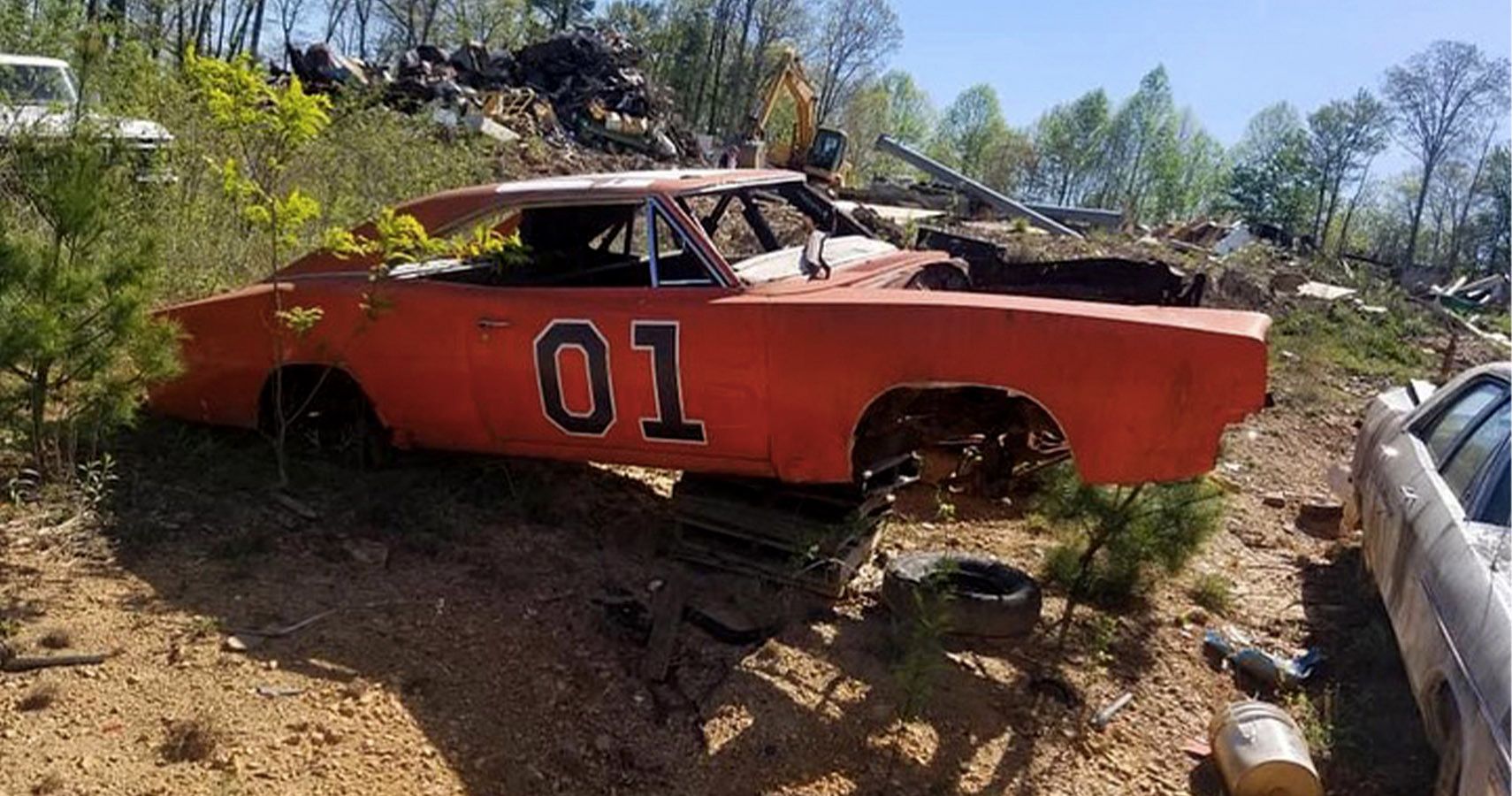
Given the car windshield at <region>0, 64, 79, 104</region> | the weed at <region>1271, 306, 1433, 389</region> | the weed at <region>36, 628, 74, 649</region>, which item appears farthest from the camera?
the weed at <region>1271, 306, 1433, 389</region>

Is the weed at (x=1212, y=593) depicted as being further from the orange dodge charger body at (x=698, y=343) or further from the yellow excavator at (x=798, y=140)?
the yellow excavator at (x=798, y=140)

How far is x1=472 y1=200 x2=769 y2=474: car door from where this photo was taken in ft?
12.9

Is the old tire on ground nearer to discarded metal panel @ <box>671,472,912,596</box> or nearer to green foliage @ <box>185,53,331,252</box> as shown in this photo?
discarded metal panel @ <box>671,472,912,596</box>

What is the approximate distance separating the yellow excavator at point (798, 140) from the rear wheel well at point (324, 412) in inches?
Answer: 685

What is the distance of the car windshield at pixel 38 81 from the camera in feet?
29.3

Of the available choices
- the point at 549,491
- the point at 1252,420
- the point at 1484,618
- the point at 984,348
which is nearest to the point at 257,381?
the point at 549,491

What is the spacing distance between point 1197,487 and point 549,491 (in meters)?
2.77

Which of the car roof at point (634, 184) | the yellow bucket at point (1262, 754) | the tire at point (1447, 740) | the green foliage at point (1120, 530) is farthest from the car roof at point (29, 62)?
the tire at point (1447, 740)

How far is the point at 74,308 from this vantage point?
13.4 ft

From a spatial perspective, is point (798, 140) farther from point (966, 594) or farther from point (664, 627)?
point (664, 627)

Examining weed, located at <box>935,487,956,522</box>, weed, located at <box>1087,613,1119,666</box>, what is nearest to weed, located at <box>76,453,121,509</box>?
weed, located at <box>935,487,956,522</box>

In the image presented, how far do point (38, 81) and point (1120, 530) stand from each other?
9776 millimetres

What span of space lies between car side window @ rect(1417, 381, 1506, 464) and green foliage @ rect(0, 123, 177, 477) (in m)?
5.10

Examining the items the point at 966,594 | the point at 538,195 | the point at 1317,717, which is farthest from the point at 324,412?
the point at 1317,717
